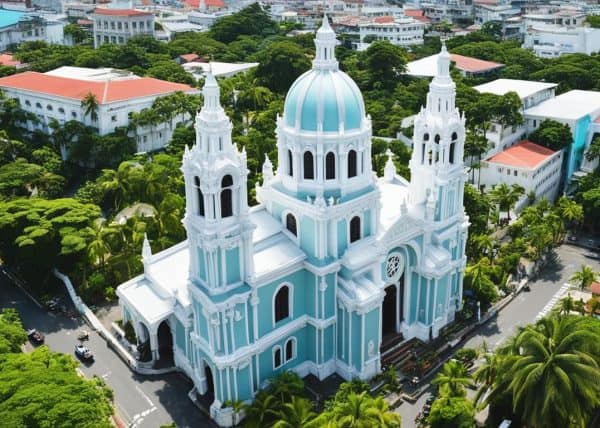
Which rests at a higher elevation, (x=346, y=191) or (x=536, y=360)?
(x=346, y=191)

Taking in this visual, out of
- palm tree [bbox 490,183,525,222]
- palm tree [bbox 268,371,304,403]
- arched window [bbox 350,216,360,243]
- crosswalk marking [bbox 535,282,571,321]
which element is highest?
arched window [bbox 350,216,360,243]

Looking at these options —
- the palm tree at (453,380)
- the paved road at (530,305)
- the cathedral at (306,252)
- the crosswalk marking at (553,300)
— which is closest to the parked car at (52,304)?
the cathedral at (306,252)

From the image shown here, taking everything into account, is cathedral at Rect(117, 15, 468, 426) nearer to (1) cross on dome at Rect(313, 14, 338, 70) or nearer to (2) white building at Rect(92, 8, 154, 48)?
(1) cross on dome at Rect(313, 14, 338, 70)

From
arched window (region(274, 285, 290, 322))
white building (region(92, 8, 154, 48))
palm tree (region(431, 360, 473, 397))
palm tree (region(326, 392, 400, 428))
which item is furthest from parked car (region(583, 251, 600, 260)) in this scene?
white building (region(92, 8, 154, 48))

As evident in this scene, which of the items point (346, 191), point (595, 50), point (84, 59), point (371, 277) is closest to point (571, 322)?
point (371, 277)

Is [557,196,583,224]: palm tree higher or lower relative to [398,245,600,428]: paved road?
higher

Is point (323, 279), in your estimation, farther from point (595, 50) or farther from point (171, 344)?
point (595, 50)

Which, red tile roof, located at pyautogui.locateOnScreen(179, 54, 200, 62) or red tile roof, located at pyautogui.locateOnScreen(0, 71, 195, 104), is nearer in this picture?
red tile roof, located at pyautogui.locateOnScreen(0, 71, 195, 104)
